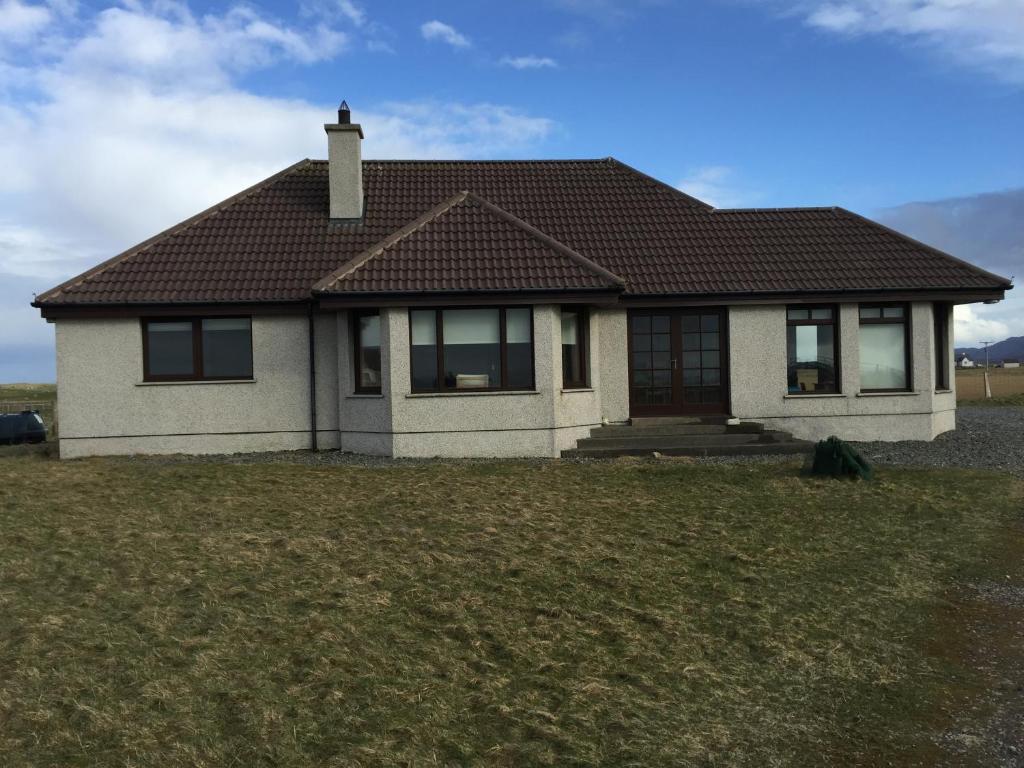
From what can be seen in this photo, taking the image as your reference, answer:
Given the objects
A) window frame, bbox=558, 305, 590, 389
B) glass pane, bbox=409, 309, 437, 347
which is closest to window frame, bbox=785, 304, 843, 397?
window frame, bbox=558, 305, 590, 389

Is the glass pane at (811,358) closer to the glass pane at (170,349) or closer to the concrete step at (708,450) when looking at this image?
the concrete step at (708,450)

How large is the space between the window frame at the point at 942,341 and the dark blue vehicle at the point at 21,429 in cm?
2352

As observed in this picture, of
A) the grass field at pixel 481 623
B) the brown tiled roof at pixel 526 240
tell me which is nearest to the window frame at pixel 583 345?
the brown tiled roof at pixel 526 240

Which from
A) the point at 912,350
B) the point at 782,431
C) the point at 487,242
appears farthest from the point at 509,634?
the point at 912,350

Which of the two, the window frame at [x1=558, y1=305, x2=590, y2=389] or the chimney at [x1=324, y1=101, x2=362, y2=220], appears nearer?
Result: the window frame at [x1=558, y1=305, x2=590, y2=389]

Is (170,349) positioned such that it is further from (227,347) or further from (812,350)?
(812,350)

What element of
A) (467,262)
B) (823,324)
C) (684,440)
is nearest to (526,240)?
(467,262)

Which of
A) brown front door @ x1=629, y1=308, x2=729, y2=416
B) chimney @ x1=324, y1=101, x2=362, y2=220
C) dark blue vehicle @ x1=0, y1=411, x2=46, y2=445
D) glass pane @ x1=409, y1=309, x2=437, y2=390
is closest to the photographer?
glass pane @ x1=409, y1=309, x2=437, y2=390

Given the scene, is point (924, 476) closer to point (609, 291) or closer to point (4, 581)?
point (609, 291)

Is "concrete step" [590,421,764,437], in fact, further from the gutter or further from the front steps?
the gutter

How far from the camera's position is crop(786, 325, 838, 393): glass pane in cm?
1750

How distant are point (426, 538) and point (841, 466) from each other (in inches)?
275

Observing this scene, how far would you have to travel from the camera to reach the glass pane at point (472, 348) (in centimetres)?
1536

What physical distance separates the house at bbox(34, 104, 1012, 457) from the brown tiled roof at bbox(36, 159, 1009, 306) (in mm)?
62
